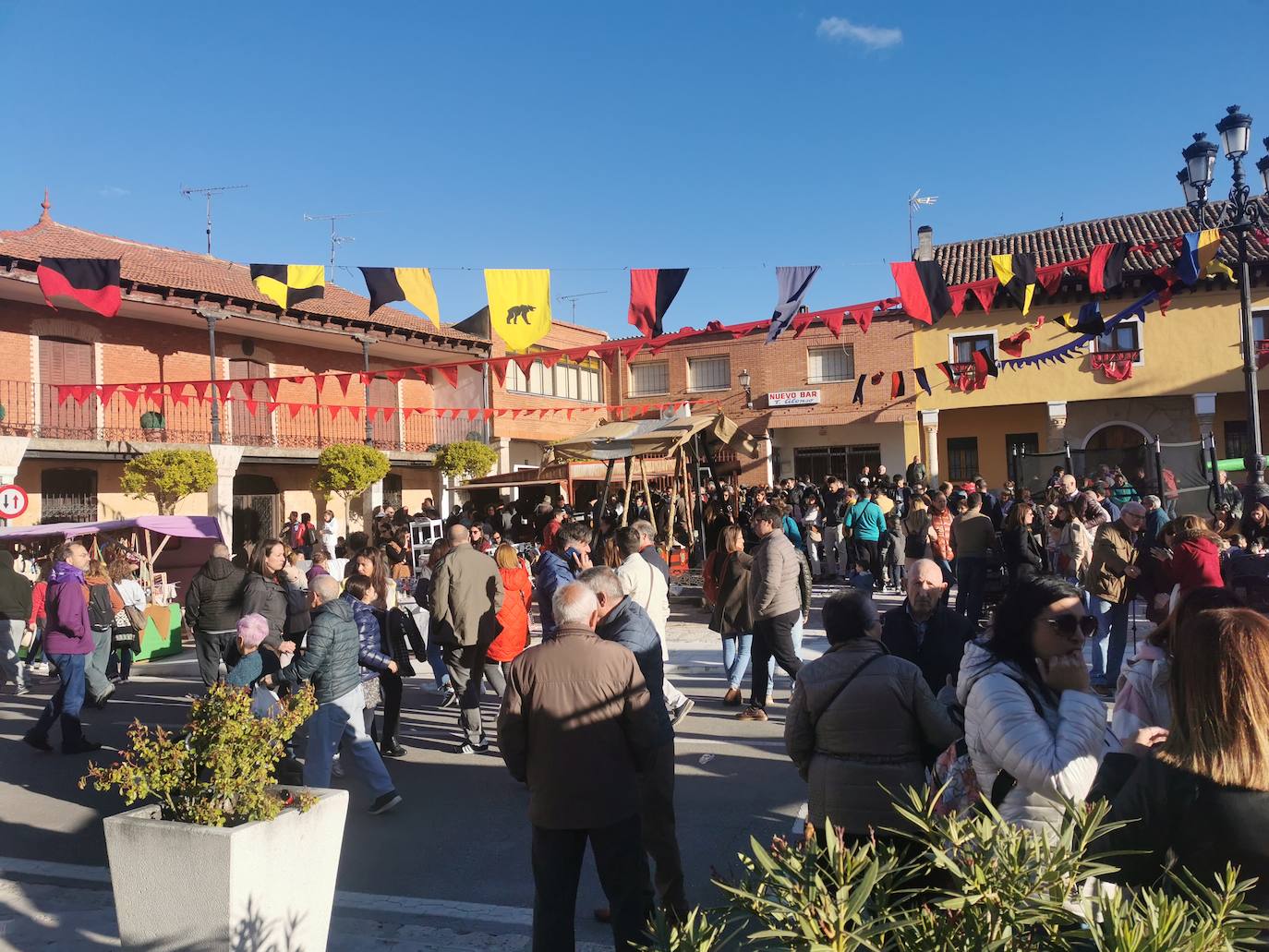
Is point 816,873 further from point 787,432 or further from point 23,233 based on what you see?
point 787,432

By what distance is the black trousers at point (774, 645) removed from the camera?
7.27 meters

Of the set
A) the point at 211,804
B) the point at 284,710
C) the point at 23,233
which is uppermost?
the point at 23,233

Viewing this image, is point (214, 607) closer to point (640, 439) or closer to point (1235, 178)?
point (640, 439)

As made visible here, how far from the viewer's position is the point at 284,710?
393 cm

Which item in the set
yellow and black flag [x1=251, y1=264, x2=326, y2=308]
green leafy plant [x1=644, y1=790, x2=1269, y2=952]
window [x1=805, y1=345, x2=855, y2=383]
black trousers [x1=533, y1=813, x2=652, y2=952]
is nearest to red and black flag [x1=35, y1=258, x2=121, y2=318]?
yellow and black flag [x1=251, y1=264, x2=326, y2=308]

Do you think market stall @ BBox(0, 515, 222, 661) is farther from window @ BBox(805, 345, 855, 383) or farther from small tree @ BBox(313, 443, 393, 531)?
window @ BBox(805, 345, 855, 383)

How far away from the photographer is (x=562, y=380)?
29.9m

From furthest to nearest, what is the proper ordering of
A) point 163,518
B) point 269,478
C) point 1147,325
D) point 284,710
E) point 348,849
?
point 1147,325 → point 269,478 → point 163,518 → point 348,849 → point 284,710

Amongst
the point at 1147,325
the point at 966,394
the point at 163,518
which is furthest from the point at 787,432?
the point at 163,518

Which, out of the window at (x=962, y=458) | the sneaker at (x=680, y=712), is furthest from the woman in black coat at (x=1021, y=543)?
the window at (x=962, y=458)

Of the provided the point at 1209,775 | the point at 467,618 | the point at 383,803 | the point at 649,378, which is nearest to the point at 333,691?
the point at 383,803

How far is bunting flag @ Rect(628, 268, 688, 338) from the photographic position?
12.3 meters

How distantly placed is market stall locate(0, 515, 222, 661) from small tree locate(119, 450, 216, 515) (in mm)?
3063

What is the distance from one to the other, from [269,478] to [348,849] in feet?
61.2
